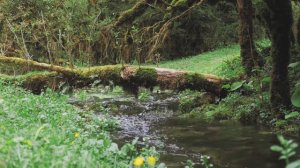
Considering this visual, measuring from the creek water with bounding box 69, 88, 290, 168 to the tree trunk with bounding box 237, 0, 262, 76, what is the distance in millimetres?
2369

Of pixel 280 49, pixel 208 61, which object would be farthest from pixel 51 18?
pixel 280 49

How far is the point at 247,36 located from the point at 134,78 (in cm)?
328

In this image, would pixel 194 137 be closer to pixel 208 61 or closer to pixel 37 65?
pixel 37 65

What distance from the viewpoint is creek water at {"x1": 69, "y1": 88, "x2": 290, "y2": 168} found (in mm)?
7586

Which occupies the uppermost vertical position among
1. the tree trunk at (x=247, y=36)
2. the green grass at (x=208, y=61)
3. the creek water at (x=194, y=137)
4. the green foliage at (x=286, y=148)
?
the tree trunk at (x=247, y=36)

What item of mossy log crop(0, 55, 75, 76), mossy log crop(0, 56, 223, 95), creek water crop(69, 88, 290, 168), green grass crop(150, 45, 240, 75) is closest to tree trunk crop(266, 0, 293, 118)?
creek water crop(69, 88, 290, 168)

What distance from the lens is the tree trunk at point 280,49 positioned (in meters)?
9.23

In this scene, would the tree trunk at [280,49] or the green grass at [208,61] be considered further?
the green grass at [208,61]

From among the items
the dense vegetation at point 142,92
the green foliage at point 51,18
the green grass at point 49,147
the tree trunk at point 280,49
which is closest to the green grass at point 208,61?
the dense vegetation at point 142,92

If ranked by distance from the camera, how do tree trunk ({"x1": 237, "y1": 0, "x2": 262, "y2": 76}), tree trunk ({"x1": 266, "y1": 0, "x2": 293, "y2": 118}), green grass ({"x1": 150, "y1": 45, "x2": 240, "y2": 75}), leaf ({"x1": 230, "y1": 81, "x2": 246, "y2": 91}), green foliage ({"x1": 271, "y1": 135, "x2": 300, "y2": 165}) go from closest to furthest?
green foliage ({"x1": 271, "y1": 135, "x2": 300, "y2": 165}), tree trunk ({"x1": 266, "y1": 0, "x2": 293, "y2": 118}), leaf ({"x1": 230, "y1": 81, "x2": 246, "y2": 91}), tree trunk ({"x1": 237, "y1": 0, "x2": 262, "y2": 76}), green grass ({"x1": 150, "y1": 45, "x2": 240, "y2": 75})

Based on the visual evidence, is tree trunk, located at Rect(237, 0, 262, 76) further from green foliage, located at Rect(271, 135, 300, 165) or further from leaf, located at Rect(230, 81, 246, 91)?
green foliage, located at Rect(271, 135, 300, 165)

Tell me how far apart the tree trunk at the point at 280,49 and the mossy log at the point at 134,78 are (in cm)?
272

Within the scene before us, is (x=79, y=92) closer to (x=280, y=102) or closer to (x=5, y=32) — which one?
(x=280, y=102)

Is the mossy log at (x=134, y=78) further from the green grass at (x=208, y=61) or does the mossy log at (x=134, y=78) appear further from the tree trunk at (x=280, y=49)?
the green grass at (x=208, y=61)
